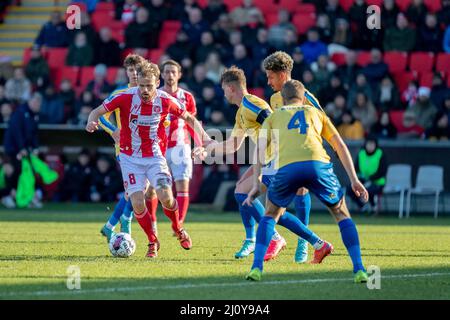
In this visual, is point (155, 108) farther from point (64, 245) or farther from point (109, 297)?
point (109, 297)

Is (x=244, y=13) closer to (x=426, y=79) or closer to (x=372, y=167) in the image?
(x=426, y=79)

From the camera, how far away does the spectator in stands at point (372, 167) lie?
1984 centimetres

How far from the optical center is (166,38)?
80.8 ft

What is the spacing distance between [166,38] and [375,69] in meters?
5.55

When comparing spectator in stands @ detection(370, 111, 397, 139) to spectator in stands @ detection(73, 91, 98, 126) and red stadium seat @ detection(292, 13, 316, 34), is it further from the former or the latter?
spectator in stands @ detection(73, 91, 98, 126)

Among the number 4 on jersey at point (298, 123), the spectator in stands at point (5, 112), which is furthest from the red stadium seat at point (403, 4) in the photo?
the number 4 on jersey at point (298, 123)

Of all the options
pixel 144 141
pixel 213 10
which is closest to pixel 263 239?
pixel 144 141

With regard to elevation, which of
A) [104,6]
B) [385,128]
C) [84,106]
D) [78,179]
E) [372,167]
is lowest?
[78,179]

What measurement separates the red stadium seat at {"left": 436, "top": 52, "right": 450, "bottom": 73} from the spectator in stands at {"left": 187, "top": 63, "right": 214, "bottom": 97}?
15.9 ft

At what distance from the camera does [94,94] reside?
2283cm

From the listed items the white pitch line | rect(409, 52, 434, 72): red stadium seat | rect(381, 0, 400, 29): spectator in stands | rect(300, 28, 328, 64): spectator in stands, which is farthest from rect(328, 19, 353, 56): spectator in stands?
the white pitch line

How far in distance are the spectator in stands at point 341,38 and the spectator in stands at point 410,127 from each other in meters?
2.36

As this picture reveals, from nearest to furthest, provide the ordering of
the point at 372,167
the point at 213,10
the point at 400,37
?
1. the point at 372,167
2. the point at 400,37
3. the point at 213,10
